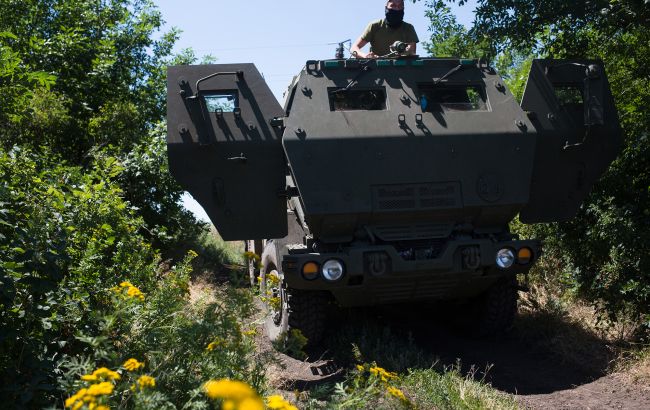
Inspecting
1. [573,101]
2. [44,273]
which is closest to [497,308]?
[573,101]

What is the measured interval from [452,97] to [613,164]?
186 cm

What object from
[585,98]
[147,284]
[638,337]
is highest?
[585,98]

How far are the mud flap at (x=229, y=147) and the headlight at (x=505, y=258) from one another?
1.78 m

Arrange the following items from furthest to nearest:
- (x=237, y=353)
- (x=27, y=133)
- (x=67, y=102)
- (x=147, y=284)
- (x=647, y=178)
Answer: (x=67, y=102) → (x=27, y=133) → (x=647, y=178) → (x=147, y=284) → (x=237, y=353)

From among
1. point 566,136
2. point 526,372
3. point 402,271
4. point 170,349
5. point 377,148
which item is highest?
point 566,136

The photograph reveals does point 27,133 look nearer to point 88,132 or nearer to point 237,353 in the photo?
point 88,132

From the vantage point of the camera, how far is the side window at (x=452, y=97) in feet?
22.9

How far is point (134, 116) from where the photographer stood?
12.2m

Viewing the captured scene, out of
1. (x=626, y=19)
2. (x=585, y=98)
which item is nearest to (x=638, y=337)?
(x=585, y=98)

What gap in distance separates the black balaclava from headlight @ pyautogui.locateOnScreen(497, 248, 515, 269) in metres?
2.91

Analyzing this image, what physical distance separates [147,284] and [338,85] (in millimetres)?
2287

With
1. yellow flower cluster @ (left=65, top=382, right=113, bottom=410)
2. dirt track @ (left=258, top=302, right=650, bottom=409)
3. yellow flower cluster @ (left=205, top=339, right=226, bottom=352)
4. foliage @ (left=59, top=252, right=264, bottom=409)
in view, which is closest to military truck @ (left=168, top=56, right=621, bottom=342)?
dirt track @ (left=258, top=302, right=650, bottom=409)

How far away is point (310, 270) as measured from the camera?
6.21m

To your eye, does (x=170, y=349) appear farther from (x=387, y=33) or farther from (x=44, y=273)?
(x=387, y=33)
